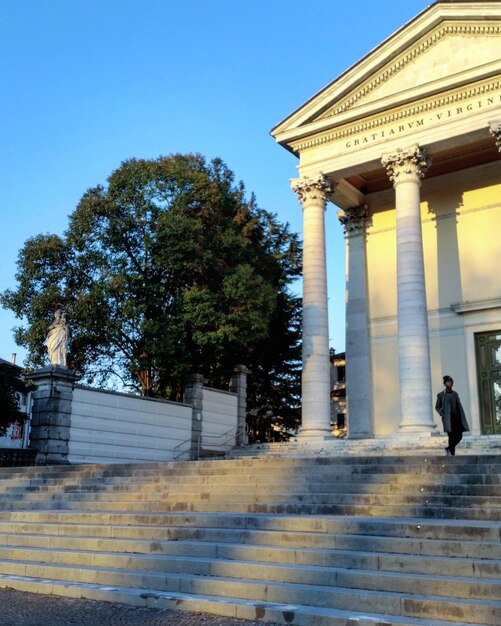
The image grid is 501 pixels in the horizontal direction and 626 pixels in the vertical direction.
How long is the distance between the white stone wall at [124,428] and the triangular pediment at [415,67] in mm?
10097

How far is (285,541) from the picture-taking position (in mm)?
8227

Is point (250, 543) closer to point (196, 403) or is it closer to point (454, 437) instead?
point (454, 437)

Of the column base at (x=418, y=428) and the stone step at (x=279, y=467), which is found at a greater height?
the column base at (x=418, y=428)

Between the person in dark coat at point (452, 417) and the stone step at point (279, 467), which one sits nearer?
the stone step at point (279, 467)

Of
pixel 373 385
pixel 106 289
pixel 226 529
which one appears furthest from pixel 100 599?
pixel 373 385

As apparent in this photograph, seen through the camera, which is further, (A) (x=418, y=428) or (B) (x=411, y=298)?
(B) (x=411, y=298)

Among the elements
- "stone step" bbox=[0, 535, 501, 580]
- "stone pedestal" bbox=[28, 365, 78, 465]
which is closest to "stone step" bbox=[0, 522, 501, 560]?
"stone step" bbox=[0, 535, 501, 580]

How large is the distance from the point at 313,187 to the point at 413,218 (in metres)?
3.70

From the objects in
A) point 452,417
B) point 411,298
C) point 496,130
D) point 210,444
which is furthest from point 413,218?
point 210,444

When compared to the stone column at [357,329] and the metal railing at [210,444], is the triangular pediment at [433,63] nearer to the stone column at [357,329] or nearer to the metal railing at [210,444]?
the stone column at [357,329]

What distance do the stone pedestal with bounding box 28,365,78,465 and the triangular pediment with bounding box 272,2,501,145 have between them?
1087 centimetres

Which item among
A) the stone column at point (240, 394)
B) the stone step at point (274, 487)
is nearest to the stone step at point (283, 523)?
the stone step at point (274, 487)

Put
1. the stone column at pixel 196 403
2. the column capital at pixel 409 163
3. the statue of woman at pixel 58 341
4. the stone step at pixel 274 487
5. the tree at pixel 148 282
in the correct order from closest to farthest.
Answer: the stone step at pixel 274 487 → the statue of woman at pixel 58 341 → the column capital at pixel 409 163 → the tree at pixel 148 282 → the stone column at pixel 196 403

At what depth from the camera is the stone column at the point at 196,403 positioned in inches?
917
